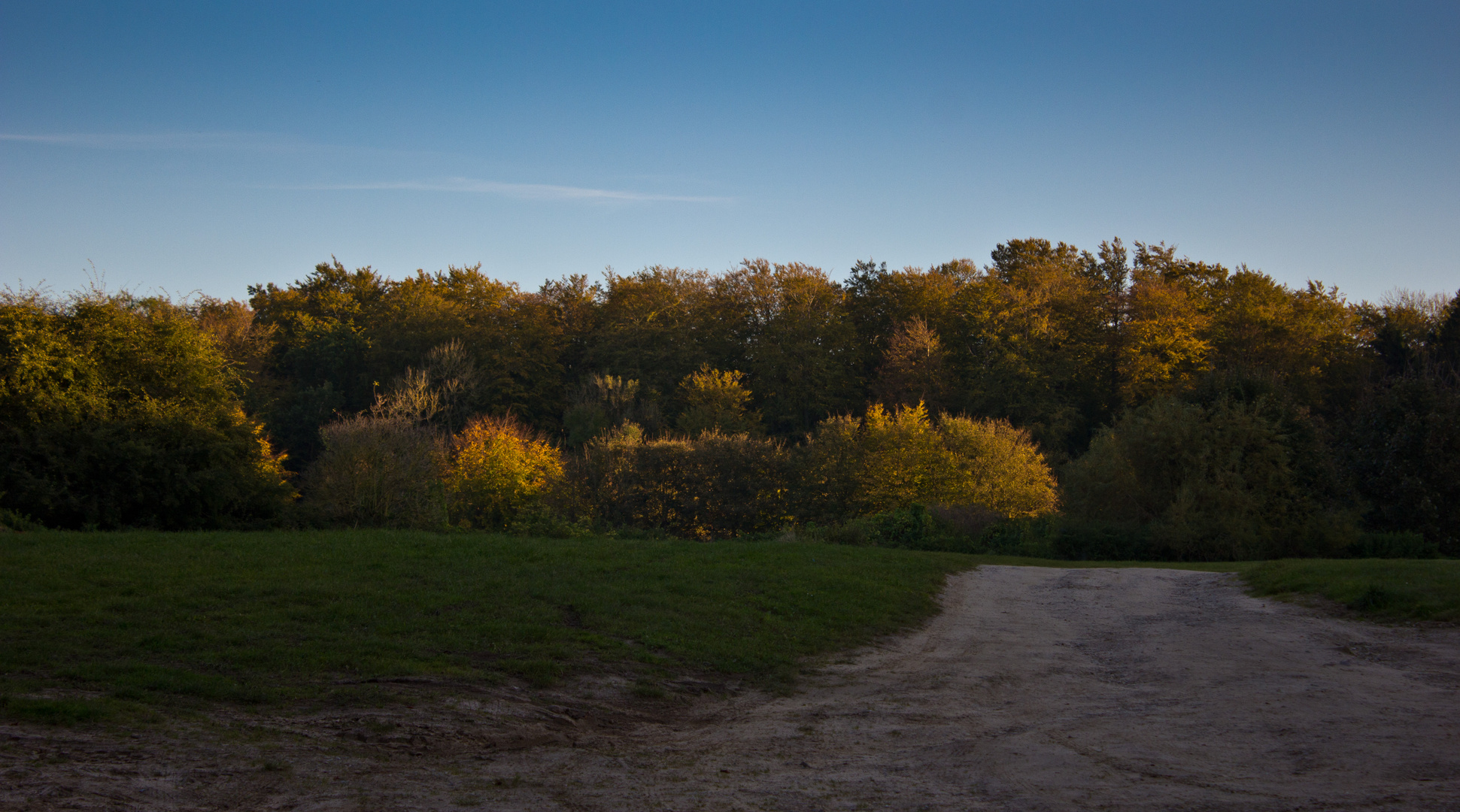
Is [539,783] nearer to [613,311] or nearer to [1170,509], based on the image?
[1170,509]

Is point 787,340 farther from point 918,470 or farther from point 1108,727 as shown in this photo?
point 1108,727

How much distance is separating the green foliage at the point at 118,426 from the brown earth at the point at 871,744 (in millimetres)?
15839

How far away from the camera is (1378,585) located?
1259 centimetres

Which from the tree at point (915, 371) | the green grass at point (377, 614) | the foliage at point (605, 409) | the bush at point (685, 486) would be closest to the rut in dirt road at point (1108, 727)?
the green grass at point (377, 614)

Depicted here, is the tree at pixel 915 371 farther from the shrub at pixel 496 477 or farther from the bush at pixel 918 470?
the shrub at pixel 496 477

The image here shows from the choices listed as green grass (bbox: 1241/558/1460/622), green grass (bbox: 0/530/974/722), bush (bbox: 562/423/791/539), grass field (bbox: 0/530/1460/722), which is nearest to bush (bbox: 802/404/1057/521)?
bush (bbox: 562/423/791/539)

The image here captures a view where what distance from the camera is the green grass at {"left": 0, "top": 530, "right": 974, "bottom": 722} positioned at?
7.25 meters

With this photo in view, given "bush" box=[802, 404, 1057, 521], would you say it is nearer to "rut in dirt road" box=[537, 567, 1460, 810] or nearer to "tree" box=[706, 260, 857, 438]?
"tree" box=[706, 260, 857, 438]

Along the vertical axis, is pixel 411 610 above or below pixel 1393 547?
above

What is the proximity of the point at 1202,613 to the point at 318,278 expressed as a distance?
7223cm

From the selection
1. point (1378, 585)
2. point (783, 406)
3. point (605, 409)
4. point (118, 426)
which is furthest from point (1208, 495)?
point (605, 409)

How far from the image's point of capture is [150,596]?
9422mm

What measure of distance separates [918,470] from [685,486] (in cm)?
1010

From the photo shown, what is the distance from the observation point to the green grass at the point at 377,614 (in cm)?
725
